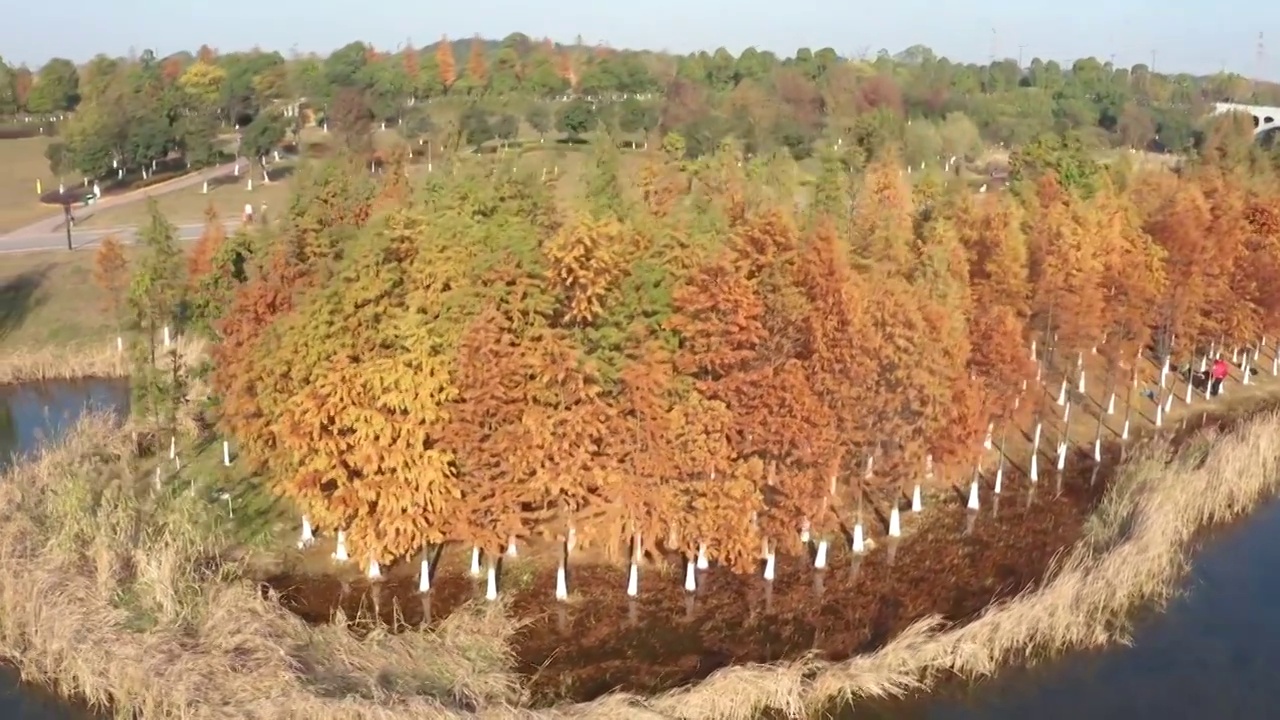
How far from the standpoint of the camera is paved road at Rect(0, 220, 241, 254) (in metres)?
59.4

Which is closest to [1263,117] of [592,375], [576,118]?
[576,118]

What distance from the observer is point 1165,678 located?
945 inches

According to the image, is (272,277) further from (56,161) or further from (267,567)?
(56,161)

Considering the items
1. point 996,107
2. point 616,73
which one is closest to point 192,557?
point 996,107

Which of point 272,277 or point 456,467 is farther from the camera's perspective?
point 272,277

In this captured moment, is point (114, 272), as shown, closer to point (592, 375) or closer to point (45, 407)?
point (45, 407)

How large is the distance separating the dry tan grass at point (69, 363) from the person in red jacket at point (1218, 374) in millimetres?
42251

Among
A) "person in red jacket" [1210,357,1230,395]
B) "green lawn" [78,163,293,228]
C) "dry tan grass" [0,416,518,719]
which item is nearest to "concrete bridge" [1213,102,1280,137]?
"person in red jacket" [1210,357,1230,395]

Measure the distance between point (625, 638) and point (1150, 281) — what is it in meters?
25.0

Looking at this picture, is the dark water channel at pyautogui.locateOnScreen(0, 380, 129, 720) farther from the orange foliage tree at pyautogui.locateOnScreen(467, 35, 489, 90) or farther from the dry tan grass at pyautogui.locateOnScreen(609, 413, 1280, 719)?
the orange foliage tree at pyautogui.locateOnScreen(467, 35, 489, 90)

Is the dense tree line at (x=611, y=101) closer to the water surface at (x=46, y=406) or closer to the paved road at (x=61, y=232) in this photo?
the paved road at (x=61, y=232)

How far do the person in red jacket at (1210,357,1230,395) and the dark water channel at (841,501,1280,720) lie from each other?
59.1 ft

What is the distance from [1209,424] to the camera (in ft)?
136

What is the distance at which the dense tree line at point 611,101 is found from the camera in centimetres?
7669
